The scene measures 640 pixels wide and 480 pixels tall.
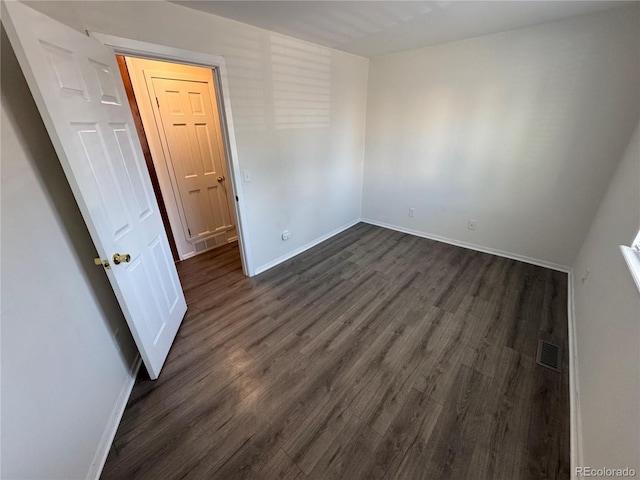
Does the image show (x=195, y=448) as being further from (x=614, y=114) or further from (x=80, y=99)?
(x=614, y=114)

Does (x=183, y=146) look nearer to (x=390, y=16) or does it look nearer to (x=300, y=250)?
(x=300, y=250)

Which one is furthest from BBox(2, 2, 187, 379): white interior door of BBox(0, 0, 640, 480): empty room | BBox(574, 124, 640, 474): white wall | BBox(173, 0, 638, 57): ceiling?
BBox(574, 124, 640, 474): white wall

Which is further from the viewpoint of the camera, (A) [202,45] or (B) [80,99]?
(A) [202,45]

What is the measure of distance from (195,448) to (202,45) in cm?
258

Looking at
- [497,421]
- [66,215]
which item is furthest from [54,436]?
[497,421]

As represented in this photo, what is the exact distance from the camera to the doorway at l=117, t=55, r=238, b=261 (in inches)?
100

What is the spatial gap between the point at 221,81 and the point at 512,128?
2.87 m

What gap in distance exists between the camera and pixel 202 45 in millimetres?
1884

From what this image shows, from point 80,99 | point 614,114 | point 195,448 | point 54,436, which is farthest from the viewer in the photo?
point 614,114

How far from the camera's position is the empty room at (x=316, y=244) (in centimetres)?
111

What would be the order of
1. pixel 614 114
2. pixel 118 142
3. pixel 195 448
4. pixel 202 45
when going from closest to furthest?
pixel 195 448 → pixel 118 142 → pixel 202 45 → pixel 614 114

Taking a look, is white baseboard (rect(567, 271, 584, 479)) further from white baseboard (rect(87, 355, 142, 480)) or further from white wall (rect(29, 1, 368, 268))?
white wall (rect(29, 1, 368, 268))

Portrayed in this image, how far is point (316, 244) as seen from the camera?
11.7ft

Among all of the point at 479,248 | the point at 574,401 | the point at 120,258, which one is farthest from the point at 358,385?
the point at 479,248
